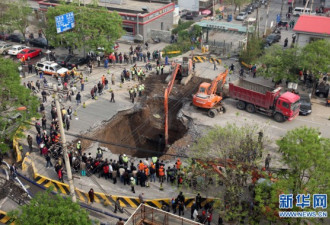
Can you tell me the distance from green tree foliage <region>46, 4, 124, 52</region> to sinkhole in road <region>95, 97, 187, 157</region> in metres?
11.2

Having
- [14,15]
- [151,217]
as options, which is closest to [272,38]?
[14,15]

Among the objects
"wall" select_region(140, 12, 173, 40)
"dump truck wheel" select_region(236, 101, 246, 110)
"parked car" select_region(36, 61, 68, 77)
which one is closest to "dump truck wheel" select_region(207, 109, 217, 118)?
"dump truck wheel" select_region(236, 101, 246, 110)

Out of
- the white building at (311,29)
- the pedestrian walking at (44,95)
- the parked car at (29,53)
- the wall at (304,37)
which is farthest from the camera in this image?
the parked car at (29,53)

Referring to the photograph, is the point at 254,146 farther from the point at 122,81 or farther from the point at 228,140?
the point at 122,81

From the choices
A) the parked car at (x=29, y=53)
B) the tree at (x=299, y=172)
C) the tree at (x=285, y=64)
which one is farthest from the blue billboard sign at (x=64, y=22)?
the tree at (x=299, y=172)

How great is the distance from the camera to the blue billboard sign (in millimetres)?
43656

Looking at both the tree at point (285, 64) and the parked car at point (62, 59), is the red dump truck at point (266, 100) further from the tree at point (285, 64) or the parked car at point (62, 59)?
the parked car at point (62, 59)

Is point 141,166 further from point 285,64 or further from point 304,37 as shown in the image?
point 304,37

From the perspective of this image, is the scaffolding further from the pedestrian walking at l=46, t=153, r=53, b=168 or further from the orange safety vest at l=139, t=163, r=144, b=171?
the pedestrian walking at l=46, t=153, r=53, b=168

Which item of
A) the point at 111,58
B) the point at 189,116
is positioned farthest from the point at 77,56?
the point at 189,116

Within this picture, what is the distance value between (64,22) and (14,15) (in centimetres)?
1144

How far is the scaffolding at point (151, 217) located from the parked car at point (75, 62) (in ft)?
92.4

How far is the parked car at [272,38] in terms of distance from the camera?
54531 mm

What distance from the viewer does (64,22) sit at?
44219 mm
